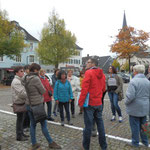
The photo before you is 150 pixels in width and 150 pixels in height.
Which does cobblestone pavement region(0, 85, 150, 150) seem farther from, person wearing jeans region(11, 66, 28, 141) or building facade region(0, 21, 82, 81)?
building facade region(0, 21, 82, 81)

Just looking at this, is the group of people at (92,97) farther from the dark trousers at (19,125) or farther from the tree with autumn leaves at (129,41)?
the tree with autumn leaves at (129,41)

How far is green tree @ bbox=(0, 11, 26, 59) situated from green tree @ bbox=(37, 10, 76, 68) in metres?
7.17

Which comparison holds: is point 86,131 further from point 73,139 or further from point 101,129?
point 73,139

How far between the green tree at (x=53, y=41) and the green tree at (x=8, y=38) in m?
7.17

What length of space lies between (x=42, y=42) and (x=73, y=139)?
2741 centimetres

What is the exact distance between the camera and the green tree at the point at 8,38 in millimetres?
20922

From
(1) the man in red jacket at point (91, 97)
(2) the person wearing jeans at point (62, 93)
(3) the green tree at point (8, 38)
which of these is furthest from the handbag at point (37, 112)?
(3) the green tree at point (8, 38)

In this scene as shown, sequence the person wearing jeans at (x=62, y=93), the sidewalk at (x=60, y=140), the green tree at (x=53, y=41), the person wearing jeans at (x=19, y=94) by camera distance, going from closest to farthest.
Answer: the sidewalk at (x=60, y=140) → the person wearing jeans at (x=19, y=94) → the person wearing jeans at (x=62, y=93) → the green tree at (x=53, y=41)

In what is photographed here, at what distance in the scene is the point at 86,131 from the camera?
3391 millimetres

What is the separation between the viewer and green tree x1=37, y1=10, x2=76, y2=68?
28922mm

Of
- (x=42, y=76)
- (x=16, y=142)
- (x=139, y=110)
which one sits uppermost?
(x=42, y=76)

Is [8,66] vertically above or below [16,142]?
above

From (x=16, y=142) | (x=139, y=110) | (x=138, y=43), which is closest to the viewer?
(x=139, y=110)

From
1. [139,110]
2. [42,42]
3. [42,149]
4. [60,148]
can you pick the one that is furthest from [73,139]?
[42,42]
